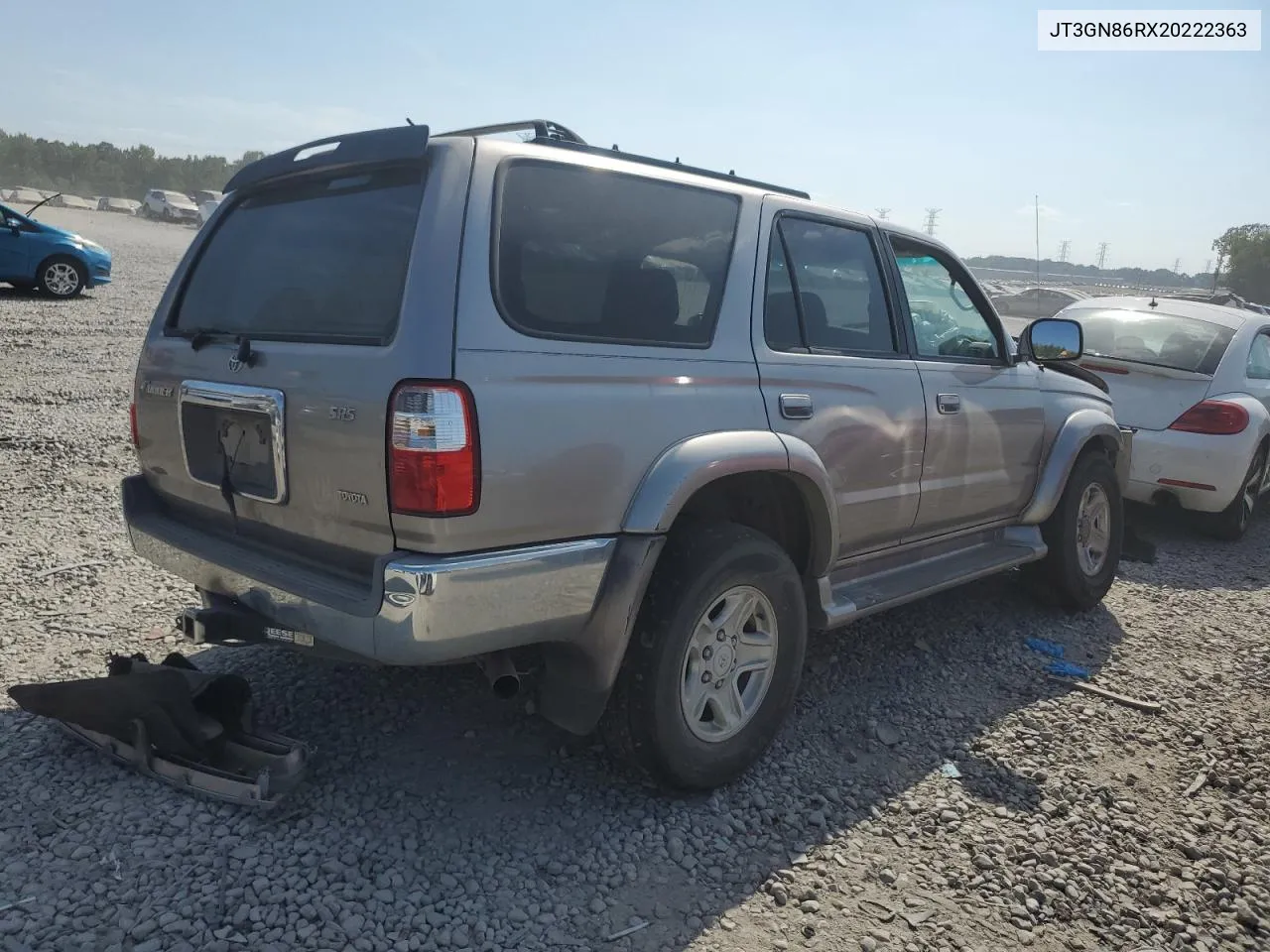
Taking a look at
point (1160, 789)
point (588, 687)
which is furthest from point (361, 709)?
point (1160, 789)

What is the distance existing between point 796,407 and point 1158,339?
5.02 meters

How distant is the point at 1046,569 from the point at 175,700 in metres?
4.19

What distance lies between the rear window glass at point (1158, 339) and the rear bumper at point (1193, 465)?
531 mm

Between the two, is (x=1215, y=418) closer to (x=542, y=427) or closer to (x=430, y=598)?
(x=542, y=427)

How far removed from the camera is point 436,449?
2326mm

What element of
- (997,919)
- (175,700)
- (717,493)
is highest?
(717,493)

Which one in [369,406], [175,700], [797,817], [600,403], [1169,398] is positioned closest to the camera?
[369,406]

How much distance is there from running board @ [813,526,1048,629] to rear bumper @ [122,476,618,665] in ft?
3.96

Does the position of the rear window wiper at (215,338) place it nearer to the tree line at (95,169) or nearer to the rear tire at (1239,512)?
the rear tire at (1239,512)

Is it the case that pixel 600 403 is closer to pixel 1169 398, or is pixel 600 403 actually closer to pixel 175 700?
pixel 175 700

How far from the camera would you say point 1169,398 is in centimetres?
655

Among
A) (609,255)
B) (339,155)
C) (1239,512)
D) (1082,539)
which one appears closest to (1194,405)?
(1239,512)

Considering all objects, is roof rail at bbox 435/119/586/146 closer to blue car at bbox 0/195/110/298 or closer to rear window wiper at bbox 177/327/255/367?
rear window wiper at bbox 177/327/255/367

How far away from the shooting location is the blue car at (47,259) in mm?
Result: 14000
